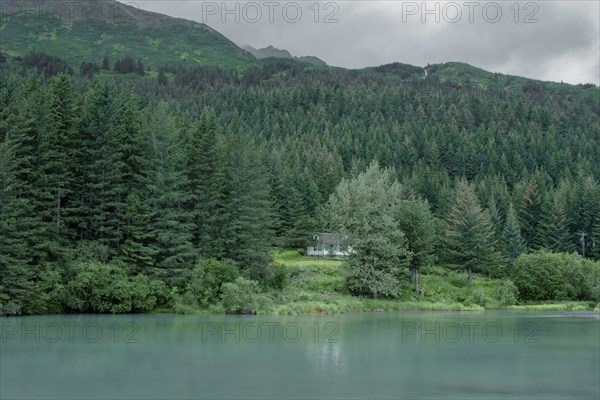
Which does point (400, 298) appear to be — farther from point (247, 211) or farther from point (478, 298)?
point (247, 211)

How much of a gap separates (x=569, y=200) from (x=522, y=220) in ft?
27.3

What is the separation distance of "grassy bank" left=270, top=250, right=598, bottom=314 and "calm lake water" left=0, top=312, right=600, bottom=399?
496 inches

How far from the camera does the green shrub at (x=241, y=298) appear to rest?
58844mm

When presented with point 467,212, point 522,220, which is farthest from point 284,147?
point 467,212

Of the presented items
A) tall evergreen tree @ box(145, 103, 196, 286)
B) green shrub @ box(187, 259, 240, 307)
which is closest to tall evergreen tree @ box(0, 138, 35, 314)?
tall evergreen tree @ box(145, 103, 196, 286)

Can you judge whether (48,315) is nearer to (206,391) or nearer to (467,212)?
(206,391)

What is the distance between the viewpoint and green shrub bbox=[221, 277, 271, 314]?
58844mm

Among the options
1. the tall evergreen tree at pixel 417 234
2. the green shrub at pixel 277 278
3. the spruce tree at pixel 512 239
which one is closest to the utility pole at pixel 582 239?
the spruce tree at pixel 512 239

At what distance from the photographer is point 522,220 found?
4368 inches

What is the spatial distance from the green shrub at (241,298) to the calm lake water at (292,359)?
19.6 feet

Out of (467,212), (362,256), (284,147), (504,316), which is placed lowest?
(504,316)

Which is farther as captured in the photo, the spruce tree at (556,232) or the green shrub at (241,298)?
the spruce tree at (556,232)

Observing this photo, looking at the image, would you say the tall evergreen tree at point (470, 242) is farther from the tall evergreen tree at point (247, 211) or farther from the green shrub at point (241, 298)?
the green shrub at point (241, 298)

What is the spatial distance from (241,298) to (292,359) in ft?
91.3
